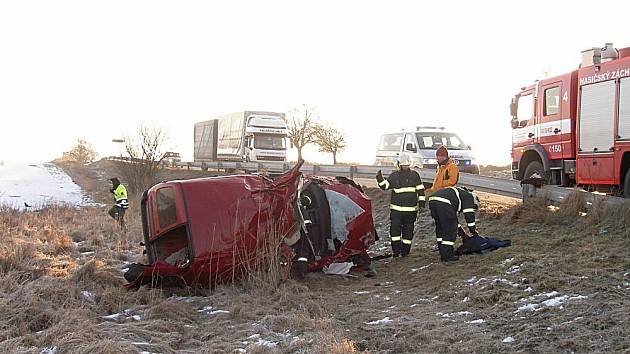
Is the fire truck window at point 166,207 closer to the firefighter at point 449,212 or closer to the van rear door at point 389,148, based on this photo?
the firefighter at point 449,212

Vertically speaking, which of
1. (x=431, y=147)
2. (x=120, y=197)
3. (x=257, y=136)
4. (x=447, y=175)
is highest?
(x=257, y=136)

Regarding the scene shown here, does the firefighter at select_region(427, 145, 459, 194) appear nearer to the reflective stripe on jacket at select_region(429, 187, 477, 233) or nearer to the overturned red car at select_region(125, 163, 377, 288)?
the reflective stripe on jacket at select_region(429, 187, 477, 233)

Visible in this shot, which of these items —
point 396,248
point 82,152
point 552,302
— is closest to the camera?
point 552,302

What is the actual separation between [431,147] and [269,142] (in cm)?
1297

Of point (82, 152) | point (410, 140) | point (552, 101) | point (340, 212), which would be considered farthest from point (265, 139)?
point (82, 152)

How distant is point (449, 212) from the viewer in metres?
8.23

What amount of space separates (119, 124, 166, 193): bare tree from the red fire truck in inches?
590

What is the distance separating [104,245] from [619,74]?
9.97m

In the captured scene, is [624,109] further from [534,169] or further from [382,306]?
[382,306]

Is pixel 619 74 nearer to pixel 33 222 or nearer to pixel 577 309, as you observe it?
pixel 577 309

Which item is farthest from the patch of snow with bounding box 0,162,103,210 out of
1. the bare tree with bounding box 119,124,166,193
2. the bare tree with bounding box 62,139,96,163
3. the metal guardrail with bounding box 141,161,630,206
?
the bare tree with bounding box 62,139,96,163

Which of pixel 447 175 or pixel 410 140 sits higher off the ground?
pixel 410 140

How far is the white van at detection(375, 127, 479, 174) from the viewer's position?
53.0ft

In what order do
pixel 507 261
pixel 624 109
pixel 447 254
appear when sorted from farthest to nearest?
pixel 624 109 < pixel 447 254 < pixel 507 261
